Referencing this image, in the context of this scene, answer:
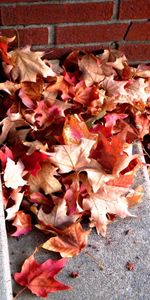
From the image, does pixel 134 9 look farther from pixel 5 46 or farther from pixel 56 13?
pixel 5 46

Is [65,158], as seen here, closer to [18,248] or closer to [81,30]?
[18,248]

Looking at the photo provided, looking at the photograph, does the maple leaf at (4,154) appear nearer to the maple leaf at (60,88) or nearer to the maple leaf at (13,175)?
the maple leaf at (13,175)

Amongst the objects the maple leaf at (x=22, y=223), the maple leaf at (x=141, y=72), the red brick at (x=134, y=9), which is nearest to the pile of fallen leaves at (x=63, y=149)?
Answer: the maple leaf at (x=22, y=223)

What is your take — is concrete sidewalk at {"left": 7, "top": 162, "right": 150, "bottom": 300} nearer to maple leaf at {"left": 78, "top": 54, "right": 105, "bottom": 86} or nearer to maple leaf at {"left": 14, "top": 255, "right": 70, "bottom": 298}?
maple leaf at {"left": 14, "top": 255, "right": 70, "bottom": 298}

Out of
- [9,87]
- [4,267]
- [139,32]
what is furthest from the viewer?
[139,32]

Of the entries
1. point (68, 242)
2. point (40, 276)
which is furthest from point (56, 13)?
point (40, 276)

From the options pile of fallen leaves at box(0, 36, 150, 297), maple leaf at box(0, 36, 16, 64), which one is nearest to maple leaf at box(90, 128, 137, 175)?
pile of fallen leaves at box(0, 36, 150, 297)
